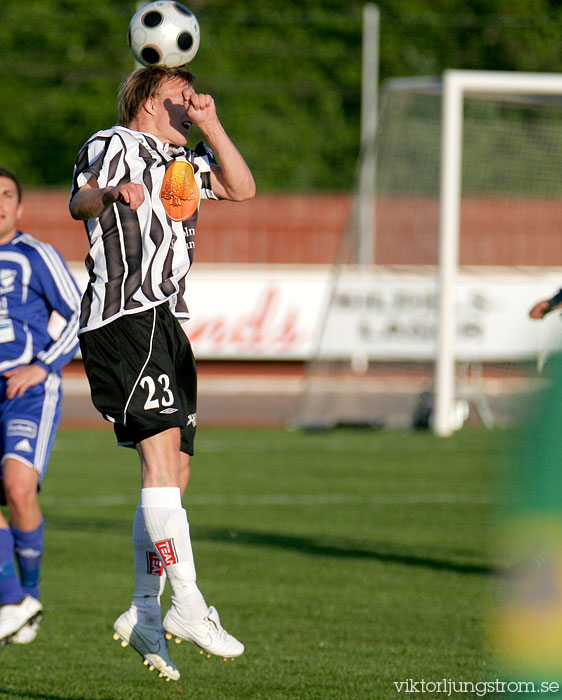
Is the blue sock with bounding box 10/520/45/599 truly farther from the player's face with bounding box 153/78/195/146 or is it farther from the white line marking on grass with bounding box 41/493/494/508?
the white line marking on grass with bounding box 41/493/494/508

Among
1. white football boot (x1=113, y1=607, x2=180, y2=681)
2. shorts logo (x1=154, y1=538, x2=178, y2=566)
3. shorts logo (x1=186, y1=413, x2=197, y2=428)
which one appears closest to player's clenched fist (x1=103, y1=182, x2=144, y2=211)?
shorts logo (x1=186, y1=413, x2=197, y2=428)

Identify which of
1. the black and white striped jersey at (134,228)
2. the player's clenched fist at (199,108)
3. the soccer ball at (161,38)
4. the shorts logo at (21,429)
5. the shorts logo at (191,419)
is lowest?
the shorts logo at (21,429)

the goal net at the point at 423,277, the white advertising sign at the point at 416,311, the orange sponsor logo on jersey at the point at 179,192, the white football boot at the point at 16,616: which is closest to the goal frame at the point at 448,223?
the goal net at the point at 423,277

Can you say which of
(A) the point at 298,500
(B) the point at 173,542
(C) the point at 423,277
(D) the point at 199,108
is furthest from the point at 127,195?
(C) the point at 423,277

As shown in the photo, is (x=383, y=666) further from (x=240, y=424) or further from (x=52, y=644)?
(x=240, y=424)

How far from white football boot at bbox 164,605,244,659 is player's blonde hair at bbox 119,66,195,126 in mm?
1690

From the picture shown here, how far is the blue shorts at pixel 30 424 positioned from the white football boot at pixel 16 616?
24.5 inches

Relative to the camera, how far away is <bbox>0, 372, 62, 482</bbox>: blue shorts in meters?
5.74

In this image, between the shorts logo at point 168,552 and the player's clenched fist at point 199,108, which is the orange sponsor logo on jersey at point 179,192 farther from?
the shorts logo at point 168,552

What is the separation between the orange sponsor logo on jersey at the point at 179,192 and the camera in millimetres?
4320

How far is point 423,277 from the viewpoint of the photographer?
15.6 m

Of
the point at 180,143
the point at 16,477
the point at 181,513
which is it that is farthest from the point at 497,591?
the point at 16,477

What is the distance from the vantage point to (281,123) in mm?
30531

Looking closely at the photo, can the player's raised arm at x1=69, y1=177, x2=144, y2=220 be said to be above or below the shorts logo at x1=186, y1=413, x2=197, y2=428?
above
